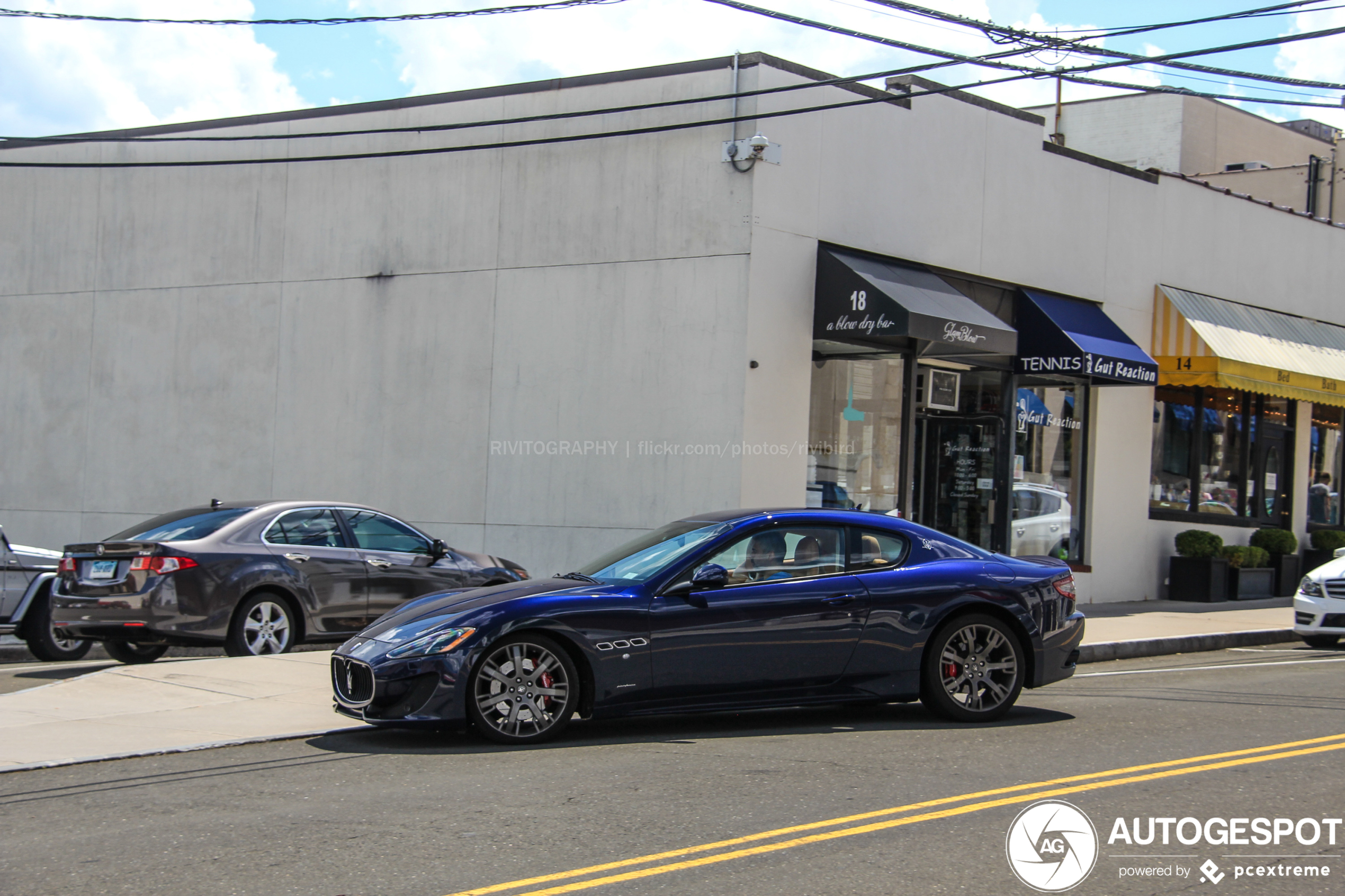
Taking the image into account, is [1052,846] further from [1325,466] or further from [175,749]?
[1325,466]

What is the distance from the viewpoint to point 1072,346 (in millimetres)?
16531

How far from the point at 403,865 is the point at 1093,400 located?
597 inches

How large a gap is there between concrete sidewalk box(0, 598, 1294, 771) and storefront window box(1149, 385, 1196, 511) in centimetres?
1279

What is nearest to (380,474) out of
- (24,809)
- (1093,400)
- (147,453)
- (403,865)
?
(147,453)

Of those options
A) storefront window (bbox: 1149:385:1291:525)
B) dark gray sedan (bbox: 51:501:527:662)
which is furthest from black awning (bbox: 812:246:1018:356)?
storefront window (bbox: 1149:385:1291:525)

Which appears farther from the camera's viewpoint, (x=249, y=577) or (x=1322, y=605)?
(x=1322, y=605)

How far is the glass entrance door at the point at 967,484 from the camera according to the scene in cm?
1728

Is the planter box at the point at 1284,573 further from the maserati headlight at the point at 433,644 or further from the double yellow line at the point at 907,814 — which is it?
the maserati headlight at the point at 433,644

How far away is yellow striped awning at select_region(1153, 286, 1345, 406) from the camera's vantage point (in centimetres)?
1884

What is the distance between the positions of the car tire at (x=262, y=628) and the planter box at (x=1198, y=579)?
1321cm

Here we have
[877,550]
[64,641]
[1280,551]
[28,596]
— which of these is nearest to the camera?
[877,550]

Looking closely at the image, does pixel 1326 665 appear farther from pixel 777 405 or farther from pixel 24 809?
pixel 24 809

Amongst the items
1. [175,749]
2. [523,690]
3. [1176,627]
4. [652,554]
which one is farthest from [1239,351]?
[175,749]

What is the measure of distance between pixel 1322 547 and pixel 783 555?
16.4m
